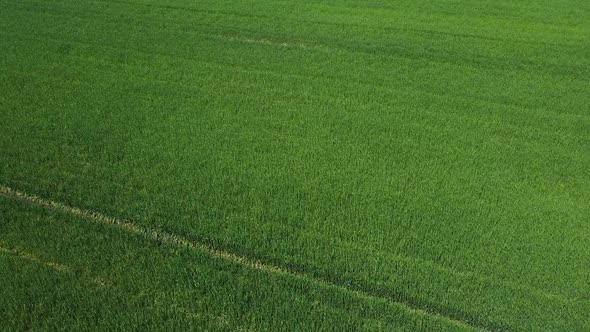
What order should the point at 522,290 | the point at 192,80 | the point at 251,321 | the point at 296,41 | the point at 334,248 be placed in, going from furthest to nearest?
1. the point at 296,41
2. the point at 192,80
3. the point at 334,248
4. the point at 522,290
5. the point at 251,321

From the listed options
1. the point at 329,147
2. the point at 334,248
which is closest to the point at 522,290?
the point at 334,248

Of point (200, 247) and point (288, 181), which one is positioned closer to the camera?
point (200, 247)

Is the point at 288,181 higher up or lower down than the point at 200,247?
higher up

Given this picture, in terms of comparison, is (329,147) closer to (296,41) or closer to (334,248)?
(334,248)
